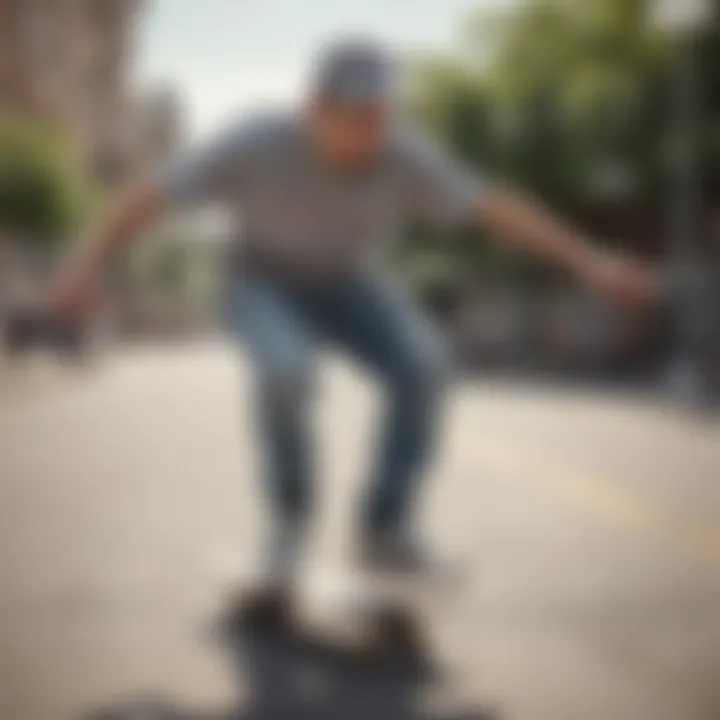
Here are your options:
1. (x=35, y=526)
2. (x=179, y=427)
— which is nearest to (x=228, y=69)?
(x=179, y=427)

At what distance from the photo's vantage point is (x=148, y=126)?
1.25 m

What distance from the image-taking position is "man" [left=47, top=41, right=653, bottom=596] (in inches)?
48.4

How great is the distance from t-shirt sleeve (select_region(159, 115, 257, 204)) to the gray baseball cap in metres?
0.07

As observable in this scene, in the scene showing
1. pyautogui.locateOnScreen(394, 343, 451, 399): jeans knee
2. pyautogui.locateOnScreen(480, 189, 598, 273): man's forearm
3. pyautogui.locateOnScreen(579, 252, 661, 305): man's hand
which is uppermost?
pyautogui.locateOnScreen(480, 189, 598, 273): man's forearm

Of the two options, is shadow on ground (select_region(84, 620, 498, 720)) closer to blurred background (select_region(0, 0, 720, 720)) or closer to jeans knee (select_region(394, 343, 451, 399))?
blurred background (select_region(0, 0, 720, 720))

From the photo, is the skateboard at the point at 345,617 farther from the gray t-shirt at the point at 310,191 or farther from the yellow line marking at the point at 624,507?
the gray t-shirt at the point at 310,191

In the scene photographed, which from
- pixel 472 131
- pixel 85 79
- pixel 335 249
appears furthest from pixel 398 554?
pixel 85 79

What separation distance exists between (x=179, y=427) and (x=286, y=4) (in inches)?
14.3

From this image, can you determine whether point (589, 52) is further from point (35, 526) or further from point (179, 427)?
point (35, 526)

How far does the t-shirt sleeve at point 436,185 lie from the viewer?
1.24 meters

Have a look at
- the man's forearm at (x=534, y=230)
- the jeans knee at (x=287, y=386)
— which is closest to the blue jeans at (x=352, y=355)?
the jeans knee at (x=287, y=386)

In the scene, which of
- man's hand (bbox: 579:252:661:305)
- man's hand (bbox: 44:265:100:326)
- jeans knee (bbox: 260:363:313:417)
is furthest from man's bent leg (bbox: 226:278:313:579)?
man's hand (bbox: 579:252:661:305)

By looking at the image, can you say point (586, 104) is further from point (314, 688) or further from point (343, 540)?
point (314, 688)

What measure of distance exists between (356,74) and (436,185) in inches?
4.5
